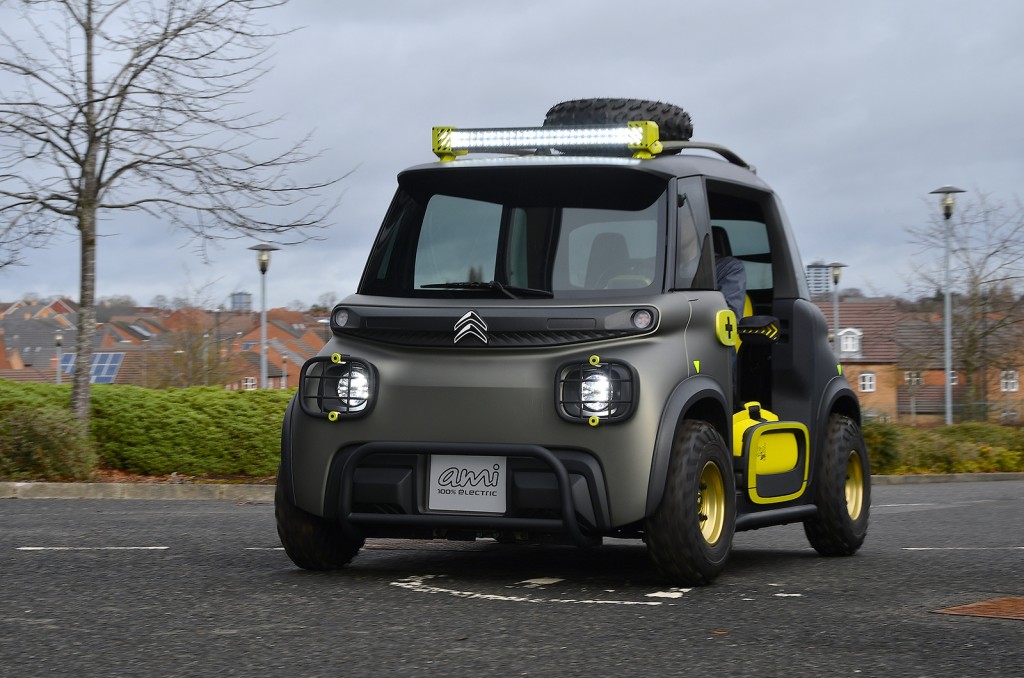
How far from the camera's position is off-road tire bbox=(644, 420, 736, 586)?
5.88 m

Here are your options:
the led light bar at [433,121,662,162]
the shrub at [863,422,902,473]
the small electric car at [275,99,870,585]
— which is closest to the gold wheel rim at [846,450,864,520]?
the small electric car at [275,99,870,585]

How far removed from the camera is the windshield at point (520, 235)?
6.27m

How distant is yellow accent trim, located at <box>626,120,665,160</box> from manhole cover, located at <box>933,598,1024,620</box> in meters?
2.44

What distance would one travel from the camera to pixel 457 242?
6.53m

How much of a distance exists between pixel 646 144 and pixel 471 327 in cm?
127

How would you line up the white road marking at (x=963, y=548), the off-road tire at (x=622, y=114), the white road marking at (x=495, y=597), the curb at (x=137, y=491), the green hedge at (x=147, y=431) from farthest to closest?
the green hedge at (x=147, y=431) < the curb at (x=137, y=491) < the white road marking at (x=963, y=548) < the off-road tire at (x=622, y=114) < the white road marking at (x=495, y=597)

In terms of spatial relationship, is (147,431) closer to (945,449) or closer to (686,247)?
(686,247)

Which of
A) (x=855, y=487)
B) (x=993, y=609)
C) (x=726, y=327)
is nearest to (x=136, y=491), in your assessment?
(x=855, y=487)

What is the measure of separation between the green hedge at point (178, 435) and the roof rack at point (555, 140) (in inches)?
371

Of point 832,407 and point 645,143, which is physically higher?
point 645,143

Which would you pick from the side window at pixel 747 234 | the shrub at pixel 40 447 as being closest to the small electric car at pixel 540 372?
the side window at pixel 747 234

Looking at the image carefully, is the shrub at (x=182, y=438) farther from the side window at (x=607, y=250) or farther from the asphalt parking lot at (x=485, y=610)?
the side window at (x=607, y=250)

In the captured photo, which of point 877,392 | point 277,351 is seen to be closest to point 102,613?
point 877,392

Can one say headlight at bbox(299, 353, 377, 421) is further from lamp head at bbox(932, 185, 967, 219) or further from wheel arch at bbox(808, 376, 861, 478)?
lamp head at bbox(932, 185, 967, 219)
